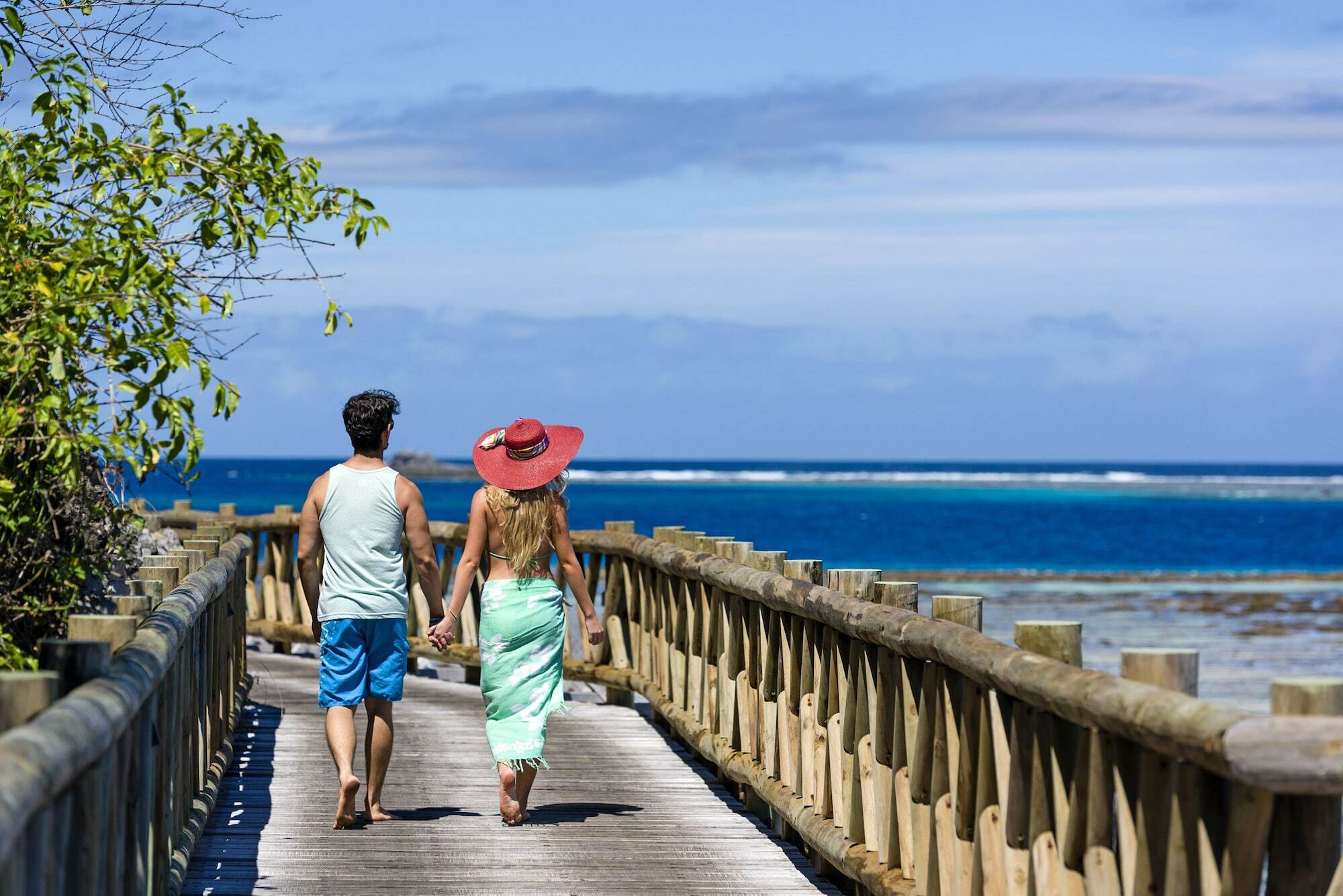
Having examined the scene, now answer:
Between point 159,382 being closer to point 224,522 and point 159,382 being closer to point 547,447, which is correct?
point 547,447

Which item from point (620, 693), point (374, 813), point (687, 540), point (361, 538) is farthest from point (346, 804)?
point (620, 693)

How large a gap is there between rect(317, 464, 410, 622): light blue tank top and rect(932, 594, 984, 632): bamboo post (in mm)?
2540

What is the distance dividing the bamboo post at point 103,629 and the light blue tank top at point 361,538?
2322mm

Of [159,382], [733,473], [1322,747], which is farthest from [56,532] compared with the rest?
[733,473]

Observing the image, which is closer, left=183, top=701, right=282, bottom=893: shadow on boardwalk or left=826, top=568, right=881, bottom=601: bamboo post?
left=826, top=568, right=881, bottom=601: bamboo post

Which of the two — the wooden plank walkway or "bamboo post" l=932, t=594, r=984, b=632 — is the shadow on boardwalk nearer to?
the wooden plank walkway

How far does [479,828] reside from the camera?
21.5 ft

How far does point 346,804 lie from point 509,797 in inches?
25.7

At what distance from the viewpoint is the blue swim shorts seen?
6.43m

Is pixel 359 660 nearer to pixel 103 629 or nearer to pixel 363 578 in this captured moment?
pixel 363 578

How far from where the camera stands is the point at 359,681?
646cm

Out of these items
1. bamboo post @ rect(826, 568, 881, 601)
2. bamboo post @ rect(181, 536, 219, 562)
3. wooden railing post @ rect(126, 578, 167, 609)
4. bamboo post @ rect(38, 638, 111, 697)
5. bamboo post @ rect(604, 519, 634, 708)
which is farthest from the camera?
bamboo post @ rect(604, 519, 634, 708)

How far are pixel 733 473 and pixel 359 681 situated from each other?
172m

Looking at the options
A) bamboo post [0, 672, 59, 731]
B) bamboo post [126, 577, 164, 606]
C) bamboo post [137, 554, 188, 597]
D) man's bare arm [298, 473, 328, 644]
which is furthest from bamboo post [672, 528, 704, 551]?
bamboo post [0, 672, 59, 731]
